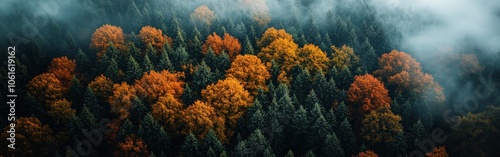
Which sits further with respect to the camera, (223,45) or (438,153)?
(223,45)

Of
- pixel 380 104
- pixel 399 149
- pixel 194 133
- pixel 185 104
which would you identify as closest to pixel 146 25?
pixel 185 104

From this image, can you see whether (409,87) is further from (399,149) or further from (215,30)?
(215,30)

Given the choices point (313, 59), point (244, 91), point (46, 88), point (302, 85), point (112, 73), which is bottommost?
point (244, 91)

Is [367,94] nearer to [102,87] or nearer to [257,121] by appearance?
[257,121]

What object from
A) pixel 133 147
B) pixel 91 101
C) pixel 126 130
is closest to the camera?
pixel 133 147

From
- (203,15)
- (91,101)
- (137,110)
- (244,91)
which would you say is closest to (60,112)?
(91,101)

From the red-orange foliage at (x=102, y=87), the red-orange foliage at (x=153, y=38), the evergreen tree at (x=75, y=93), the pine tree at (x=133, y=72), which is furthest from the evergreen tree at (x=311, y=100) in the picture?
the evergreen tree at (x=75, y=93)

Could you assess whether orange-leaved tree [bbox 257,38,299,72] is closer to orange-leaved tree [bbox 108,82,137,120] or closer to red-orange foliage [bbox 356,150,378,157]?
orange-leaved tree [bbox 108,82,137,120]
